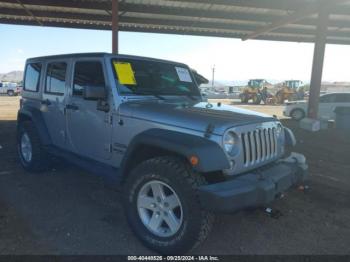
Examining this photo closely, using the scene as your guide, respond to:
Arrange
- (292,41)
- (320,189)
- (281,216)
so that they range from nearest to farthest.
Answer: (281,216)
(320,189)
(292,41)

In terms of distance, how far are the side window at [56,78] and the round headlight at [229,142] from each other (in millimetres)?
2769

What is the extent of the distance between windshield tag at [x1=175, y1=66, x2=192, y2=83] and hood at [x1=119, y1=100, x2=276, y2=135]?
0.94m

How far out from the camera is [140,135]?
3.22 m

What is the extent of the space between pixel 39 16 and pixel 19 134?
8109mm

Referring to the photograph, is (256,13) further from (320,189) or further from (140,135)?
(140,135)

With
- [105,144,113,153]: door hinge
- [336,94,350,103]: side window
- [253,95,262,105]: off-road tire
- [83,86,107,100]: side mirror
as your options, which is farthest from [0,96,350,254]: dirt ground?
[253,95,262,105]: off-road tire

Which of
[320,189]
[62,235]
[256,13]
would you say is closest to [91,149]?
[62,235]

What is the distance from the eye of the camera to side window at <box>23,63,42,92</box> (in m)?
5.34

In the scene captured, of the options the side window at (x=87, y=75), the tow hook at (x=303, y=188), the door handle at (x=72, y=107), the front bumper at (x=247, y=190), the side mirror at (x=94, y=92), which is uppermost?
the side window at (x=87, y=75)

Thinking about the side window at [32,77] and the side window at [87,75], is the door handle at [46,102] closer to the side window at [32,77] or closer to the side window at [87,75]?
the side window at [32,77]

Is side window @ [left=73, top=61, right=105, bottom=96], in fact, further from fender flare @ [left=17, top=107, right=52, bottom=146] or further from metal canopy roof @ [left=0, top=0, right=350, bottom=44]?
metal canopy roof @ [left=0, top=0, right=350, bottom=44]

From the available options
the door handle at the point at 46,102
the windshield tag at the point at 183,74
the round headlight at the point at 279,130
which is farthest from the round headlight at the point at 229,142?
the door handle at the point at 46,102

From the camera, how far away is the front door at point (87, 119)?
388 centimetres

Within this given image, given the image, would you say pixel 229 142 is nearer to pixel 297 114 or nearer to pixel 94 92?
pixel 94 92
